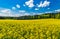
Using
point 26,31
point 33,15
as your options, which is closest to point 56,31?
point 26,31

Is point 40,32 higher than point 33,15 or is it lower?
lower

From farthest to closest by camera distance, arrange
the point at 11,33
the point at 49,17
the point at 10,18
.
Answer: the point at 49,17
the point at 10,18
the point at 11,33

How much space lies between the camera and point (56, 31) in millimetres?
4484

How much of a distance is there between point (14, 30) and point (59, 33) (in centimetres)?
125

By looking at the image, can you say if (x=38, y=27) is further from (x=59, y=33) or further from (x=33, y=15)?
(x=33, y=15)

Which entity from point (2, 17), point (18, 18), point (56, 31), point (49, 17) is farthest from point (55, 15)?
point (56, 31)

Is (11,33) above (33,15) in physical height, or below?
below

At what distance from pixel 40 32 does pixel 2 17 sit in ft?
9.28

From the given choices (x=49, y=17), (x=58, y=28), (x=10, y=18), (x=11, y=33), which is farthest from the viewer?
(x=49, y=17)

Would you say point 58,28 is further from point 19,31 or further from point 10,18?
point 10,18

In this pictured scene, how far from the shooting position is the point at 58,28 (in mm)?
4703

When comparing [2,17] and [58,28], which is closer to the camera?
[58,28]

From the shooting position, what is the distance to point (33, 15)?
668cm

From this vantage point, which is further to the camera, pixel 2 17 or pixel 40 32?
pixel 2 17
